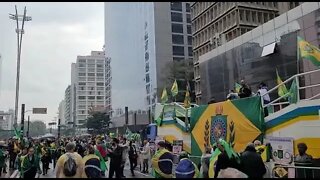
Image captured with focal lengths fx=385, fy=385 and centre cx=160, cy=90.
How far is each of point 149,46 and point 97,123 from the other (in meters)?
29.6

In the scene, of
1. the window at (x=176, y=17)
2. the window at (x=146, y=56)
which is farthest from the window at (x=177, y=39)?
the window at (x=146, y=56)

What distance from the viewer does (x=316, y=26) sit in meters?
31.6

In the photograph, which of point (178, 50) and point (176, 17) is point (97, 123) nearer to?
point (178, 50)

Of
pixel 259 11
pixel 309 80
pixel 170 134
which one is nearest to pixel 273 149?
pixel 170 134

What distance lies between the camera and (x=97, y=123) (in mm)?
109000

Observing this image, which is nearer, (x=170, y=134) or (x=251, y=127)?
(x=251, y=127)

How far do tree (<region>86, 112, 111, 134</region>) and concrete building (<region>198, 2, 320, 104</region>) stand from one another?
59708 millimetres

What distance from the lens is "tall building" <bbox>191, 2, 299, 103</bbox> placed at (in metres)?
52.6

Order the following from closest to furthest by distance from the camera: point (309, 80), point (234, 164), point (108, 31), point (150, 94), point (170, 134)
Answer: point (234, 164) → point (170, 134) → point (309, 80) → point (150, 94) → point (108, 31)

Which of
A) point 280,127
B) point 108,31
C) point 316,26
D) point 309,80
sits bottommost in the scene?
point 280,127

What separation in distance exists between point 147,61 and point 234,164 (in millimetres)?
86519

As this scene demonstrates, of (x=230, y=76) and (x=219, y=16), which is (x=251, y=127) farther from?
(x=219, y=16)

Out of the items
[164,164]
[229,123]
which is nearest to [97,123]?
[229,123]

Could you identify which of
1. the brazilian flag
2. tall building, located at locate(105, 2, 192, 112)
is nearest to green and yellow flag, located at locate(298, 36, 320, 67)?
the brazilian flag
